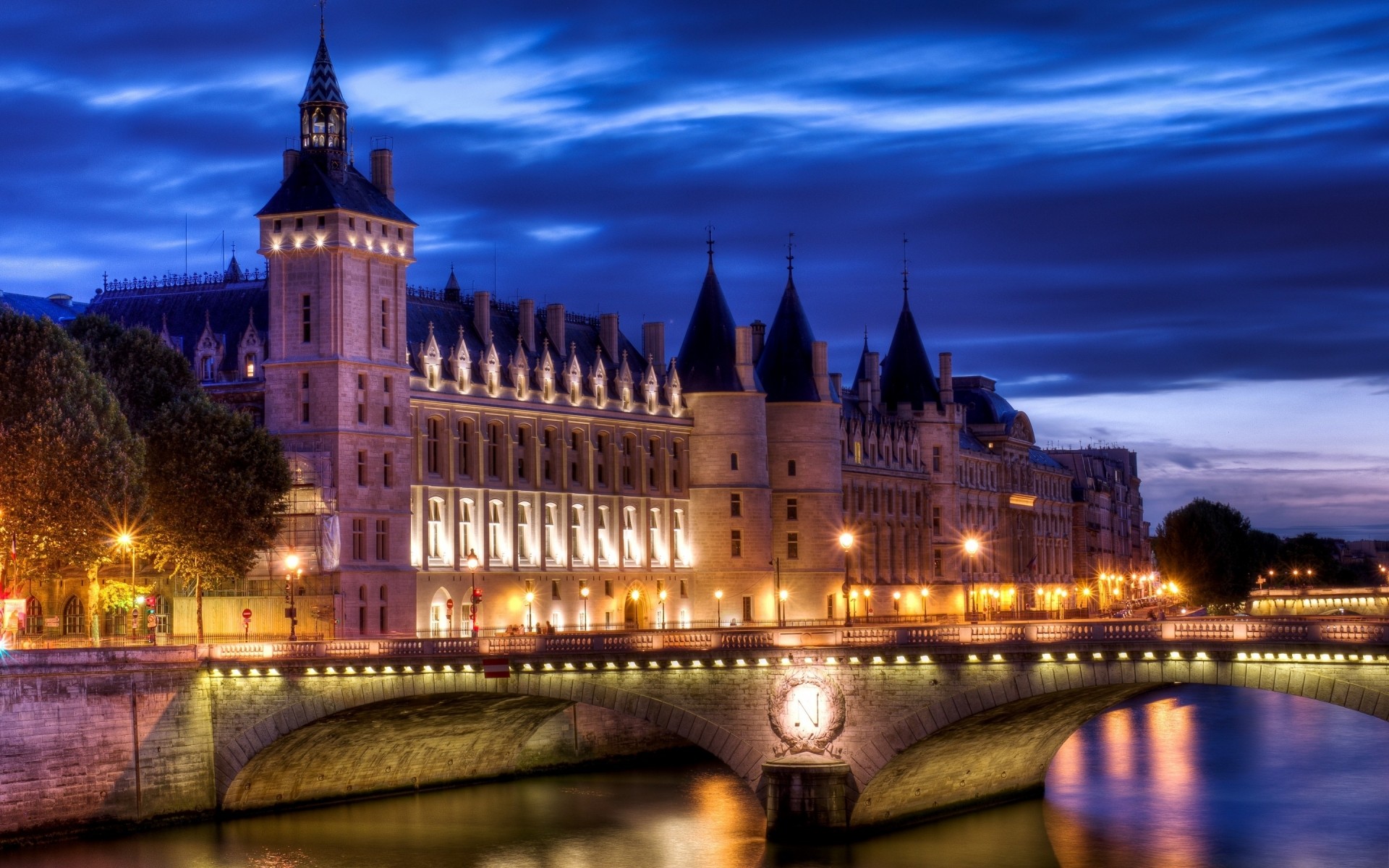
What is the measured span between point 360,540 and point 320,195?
1612 cm

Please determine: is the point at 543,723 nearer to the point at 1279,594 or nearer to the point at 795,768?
the point at 795,768

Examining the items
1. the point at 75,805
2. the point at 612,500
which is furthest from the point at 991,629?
the point at 612,500

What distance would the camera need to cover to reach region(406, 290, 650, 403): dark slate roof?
108 metres

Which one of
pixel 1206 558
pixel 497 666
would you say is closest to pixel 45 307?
pixel 497 666

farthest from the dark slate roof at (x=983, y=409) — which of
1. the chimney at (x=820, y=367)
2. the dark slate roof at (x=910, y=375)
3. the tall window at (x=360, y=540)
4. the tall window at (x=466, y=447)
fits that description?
the tall window at (x=360, y=540)

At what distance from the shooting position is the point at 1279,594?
523 ft

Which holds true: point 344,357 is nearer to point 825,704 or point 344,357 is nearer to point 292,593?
point 292,593

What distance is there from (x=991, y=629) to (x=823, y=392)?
2623 inches

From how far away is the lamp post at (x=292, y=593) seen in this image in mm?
77719

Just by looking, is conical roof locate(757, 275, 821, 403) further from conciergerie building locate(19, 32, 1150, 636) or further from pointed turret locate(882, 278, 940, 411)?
pointed turret locate(882, 278, 940, 411)

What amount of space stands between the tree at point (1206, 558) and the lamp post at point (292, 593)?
113069 millimetres

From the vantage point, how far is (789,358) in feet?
420

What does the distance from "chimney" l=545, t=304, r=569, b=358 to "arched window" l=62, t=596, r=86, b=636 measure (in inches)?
1253

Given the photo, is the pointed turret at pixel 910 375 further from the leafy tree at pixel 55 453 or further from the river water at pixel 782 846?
the leafy tree at pixel 55 453
